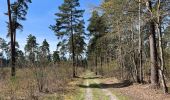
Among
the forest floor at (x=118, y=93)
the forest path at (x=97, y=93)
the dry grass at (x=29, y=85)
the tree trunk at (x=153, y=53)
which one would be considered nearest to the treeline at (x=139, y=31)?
the tree trunk at (x=153, y=53)

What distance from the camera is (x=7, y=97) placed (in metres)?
16.7

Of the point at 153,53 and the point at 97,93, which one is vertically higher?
the point at 153,53

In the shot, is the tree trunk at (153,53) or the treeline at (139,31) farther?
the tree trunk at (153,53)

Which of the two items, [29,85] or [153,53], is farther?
[153,53]

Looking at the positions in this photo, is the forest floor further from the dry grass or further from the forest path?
the dry grass

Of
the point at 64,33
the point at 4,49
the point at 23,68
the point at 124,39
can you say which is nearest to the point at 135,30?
the point at 124,39

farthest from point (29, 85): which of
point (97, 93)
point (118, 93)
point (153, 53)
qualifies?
point (153, 53)

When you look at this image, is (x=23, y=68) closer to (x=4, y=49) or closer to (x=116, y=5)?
(x=116, y=5)

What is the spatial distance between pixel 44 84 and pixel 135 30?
1170cm

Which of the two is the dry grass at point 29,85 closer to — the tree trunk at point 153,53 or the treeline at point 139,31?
the treeline at point 139,31

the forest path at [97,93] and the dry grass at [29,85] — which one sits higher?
the dry grass at [29,85]

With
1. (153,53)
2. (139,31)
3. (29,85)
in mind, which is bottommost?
(29,85)

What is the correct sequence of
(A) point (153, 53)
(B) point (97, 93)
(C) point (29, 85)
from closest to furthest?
(C) point (29, 85)
(B) point (97, 93)
(A) point (153, 53)

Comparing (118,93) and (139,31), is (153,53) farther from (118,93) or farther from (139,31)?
(118,93)
